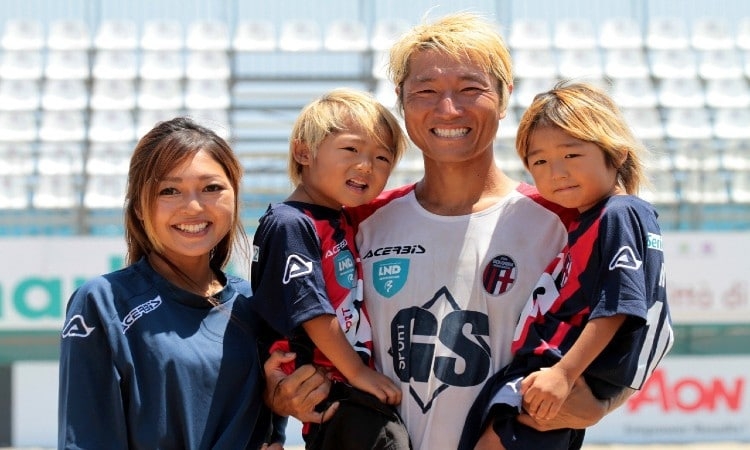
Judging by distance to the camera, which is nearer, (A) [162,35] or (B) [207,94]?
(B) [207,94]

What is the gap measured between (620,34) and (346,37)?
11.9ft

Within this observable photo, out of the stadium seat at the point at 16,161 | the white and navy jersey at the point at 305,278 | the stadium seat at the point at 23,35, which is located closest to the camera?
the white and navy jersey at the point at 305,278

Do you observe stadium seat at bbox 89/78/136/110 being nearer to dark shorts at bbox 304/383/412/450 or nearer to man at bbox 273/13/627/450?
man at bbox 273/13/627/450

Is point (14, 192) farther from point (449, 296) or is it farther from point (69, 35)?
point (449, 296)

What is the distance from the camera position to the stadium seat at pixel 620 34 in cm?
1362

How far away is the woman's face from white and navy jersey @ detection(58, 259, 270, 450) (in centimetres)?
11

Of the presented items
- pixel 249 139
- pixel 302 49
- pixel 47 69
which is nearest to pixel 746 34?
pixel 302 49

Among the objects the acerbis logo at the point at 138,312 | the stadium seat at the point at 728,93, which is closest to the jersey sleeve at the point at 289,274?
the acerbis logo at the point at 138,312

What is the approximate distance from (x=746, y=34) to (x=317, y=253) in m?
12.7

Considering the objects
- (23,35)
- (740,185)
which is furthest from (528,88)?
(23,35)

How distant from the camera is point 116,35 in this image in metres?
13.6

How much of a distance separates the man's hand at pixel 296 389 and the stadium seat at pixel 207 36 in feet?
36.3

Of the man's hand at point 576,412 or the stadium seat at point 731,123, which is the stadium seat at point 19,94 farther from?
the man's hand at point 576,412

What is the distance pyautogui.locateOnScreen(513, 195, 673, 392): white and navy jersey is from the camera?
2.48 meters
